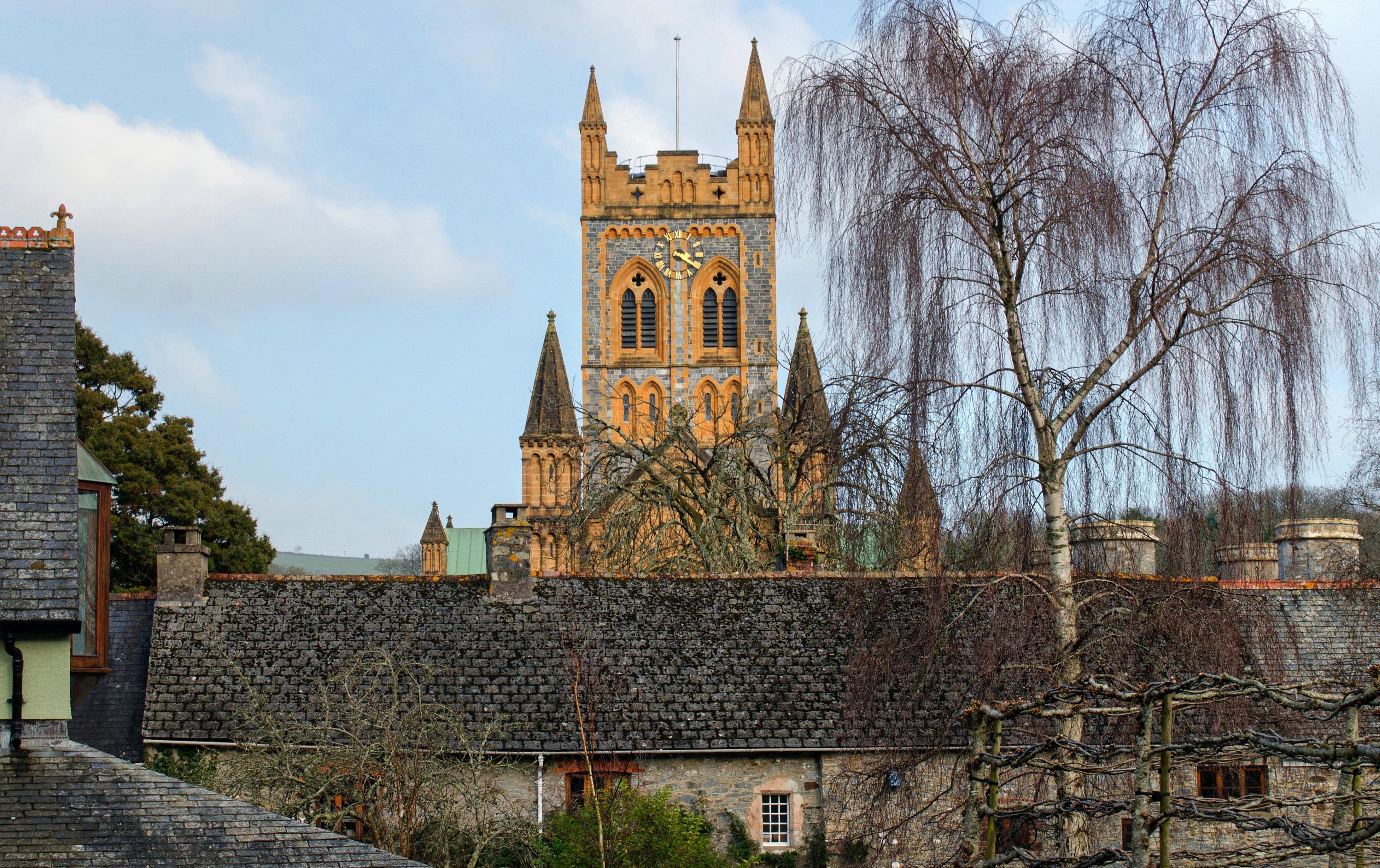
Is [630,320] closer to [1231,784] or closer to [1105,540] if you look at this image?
[1231,784]

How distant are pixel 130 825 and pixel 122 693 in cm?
855

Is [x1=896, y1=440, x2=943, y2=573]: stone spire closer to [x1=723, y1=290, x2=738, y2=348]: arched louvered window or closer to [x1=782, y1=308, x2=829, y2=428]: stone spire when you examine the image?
[x1=782, y1=308, x2=829, y2=428]: stone spire

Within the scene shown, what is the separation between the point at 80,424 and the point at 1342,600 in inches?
1175

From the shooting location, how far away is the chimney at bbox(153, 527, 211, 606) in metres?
22.2

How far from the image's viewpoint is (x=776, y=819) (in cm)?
2002

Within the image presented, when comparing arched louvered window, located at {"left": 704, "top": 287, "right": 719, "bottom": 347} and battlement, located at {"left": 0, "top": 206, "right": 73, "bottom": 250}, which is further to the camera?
arched louvered window, located at {"left": 704, "top": 287, "right": 719, "bottom": 347}

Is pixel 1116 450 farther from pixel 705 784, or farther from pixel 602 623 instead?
pixel 602 623

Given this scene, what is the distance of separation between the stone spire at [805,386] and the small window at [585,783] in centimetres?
556

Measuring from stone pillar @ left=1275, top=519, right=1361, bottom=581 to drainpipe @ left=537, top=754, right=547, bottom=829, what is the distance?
14364mm

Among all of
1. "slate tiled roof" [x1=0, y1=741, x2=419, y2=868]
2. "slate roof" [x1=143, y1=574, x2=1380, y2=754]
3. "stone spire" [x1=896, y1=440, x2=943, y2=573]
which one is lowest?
"slate tiled roof" [x1=0, y1=741, x2=419, y2=868]

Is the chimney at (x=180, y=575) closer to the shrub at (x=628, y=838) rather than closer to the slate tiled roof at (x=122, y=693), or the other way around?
the slate tiled roof at (x=122, y=693)

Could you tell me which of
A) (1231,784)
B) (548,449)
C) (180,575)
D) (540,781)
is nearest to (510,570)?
(540,781)

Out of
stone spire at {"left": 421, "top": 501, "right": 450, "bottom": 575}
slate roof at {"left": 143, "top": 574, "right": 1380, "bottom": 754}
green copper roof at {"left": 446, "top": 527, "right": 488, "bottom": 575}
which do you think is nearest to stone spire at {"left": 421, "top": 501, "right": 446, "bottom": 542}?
stone spire at {"left": 421, "top": 501, "right": 450, "bottom": 575}

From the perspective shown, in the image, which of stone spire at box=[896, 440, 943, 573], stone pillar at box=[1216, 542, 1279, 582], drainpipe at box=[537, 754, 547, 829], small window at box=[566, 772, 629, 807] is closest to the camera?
Result: stone pillar at box=[1216, 542, 1279, 582]
